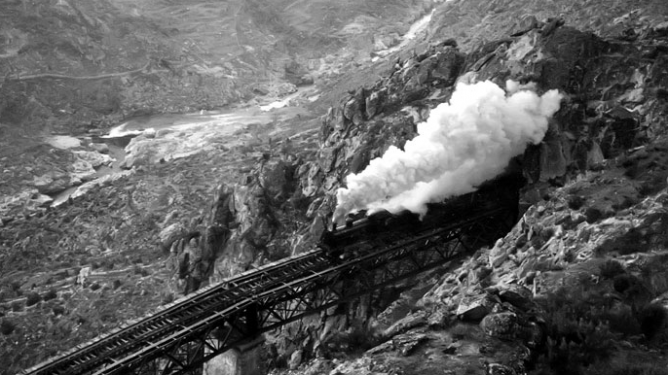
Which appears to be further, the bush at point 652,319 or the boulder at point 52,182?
the boulder at point 52,182

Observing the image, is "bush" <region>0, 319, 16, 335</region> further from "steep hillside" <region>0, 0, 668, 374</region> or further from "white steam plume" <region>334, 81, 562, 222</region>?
"white steam plume" <region>334, 81, 562, 222</region>

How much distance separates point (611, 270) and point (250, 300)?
10.5 m

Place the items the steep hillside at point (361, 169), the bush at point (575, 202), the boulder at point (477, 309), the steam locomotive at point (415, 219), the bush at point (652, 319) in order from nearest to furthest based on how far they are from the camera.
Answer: the bush at point (652, 319) → the steep hillside at point (361, 169) → the boulder at point (477, 309) → the bush at point (575, 202) → the steam locomotive at point (415, 219)

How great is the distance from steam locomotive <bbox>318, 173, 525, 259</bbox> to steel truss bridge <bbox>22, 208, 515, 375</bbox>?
0.62ft

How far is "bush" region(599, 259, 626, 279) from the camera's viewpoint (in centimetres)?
1688

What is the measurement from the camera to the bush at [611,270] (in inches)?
664

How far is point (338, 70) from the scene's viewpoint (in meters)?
92.4

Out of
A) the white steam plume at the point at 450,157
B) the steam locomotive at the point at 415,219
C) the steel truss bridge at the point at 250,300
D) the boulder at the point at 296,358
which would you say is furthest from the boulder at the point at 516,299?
the boulder at the point at 296,358

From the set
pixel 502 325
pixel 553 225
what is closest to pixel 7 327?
pixel 553 225

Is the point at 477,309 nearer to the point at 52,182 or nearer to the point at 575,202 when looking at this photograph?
the point at 575,202

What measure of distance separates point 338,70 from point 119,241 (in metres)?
53.7

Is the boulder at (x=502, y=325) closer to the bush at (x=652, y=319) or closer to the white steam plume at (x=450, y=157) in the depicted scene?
the bush at (x=652, y=319)

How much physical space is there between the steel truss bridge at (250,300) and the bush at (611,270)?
6.93 m

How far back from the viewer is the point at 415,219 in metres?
23.6
